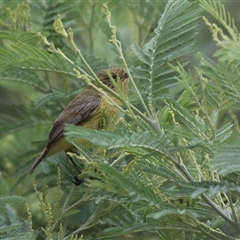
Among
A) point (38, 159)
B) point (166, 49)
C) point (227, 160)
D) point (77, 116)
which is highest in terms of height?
point (166, 49)

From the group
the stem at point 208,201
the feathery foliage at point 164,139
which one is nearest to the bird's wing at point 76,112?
the feathery foliage at point 164,139

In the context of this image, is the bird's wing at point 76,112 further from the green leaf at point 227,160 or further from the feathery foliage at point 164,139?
the green leaf at point 227,160

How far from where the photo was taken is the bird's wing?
4.63 meters

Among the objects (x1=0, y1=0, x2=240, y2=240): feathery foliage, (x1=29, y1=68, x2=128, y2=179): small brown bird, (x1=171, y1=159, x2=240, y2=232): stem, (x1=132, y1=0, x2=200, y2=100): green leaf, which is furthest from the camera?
(x1=29, y1=68, x2=128, y2=179): small brown bird

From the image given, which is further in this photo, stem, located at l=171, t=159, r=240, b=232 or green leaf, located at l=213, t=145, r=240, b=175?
stem, located at l=171, t=159, r=240, b=232

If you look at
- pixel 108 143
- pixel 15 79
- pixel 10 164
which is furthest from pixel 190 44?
pixel 10 164

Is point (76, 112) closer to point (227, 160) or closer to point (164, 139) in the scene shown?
point (164, 139)

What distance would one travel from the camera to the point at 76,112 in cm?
472

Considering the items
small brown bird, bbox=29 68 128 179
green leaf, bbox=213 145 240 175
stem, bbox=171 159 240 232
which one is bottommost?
small brown bird, bbox=29 68 128 179

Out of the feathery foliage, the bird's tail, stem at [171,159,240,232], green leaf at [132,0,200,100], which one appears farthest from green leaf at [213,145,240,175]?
the bird's tail

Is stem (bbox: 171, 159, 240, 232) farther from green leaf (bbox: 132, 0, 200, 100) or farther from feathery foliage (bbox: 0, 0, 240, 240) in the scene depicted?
green leaf (bbox: 132, 0, 200, 100)

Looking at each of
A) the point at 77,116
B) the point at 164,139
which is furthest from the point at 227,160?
the point at 77,116

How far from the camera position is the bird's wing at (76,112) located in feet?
15.2

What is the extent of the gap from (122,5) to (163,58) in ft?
9.60
